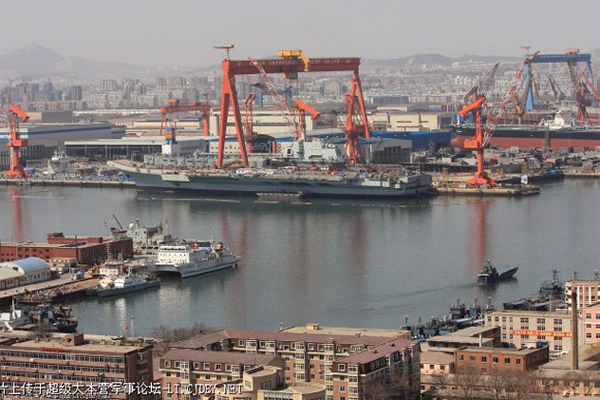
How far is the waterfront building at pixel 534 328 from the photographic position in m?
11.6

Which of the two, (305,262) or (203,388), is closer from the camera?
(203,388)

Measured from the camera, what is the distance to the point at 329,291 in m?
14.5

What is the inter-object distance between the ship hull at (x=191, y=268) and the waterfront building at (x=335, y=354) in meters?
5.57

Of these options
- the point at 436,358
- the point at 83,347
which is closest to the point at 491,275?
the point at 436,358

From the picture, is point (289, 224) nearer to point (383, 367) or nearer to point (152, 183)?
point (152, 183)

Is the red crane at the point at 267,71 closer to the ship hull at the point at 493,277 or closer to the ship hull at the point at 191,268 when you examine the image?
the ship hull at the point at 191,268

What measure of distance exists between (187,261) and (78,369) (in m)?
6.64

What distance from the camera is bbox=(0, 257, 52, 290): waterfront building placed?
15.2 m

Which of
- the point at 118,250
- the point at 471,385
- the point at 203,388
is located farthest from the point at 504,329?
the point at 118,250

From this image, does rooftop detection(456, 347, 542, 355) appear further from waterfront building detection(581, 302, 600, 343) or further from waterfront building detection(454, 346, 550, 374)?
waterfront building detection(581, 302, 600, 343)

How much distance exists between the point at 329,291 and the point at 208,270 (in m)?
2.10

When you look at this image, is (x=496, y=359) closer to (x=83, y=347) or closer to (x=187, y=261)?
(x=83, y=347)

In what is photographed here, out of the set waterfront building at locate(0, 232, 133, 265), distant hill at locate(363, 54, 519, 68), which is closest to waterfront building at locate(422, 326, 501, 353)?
waterfront building at locate(0, 232, 133, 265)

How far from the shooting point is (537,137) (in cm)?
3325
